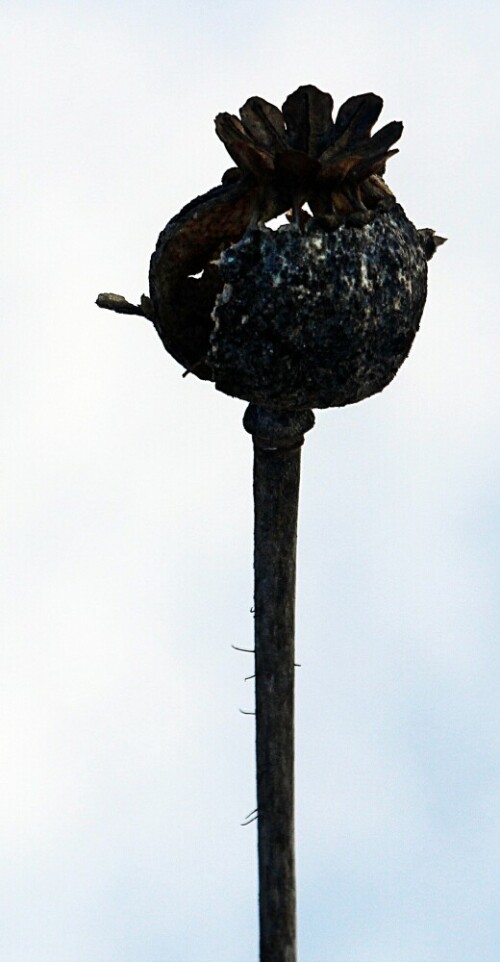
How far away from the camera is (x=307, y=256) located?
165 inches

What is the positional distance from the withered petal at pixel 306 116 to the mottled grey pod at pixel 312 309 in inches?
8.2

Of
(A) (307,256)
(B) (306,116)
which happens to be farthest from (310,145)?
(A) (307,256)

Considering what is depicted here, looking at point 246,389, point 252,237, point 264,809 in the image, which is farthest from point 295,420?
point 264,809

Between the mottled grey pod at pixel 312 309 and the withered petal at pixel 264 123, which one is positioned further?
the withered petal at pixel 264 123

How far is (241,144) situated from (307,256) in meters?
0.31

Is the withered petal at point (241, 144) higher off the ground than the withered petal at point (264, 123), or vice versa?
the withered petal at point (264, 123)

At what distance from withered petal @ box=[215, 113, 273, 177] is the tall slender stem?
63cm

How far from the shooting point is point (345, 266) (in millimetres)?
4219

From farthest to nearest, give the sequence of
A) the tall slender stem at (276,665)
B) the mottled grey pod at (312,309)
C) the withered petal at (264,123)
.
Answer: the tall slender stem at (276,665) < the withered petal at (264,123) < the mottled grey pod at (312,309)

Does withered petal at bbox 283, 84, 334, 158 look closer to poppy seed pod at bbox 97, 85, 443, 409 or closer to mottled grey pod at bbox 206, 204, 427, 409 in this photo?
poppy seed pod at bbox 97, 85, 443, 409

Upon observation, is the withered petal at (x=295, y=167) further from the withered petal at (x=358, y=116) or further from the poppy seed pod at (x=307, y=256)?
the withered petal at (x=358, y=116)

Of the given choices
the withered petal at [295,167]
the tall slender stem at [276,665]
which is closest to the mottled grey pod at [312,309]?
the withered petal at [295,167]

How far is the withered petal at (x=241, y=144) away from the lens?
14.0 feet

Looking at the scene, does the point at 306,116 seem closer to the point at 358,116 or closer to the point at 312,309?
the point at 358,116
